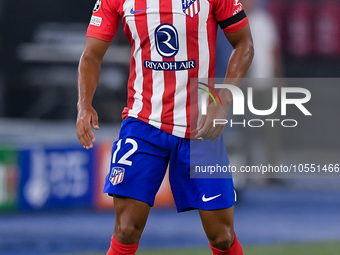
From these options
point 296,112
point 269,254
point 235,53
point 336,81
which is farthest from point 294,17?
point 235,53

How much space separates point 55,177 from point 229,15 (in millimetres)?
3394

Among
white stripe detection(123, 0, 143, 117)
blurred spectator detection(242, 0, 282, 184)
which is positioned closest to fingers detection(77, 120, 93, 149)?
white stripe detection(123, 0, 143, 117)

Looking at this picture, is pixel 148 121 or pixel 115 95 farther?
pixel 115 95

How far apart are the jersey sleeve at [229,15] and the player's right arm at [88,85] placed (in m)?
0.60

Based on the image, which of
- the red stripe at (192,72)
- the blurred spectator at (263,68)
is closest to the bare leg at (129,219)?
the red stripe at (192,72)

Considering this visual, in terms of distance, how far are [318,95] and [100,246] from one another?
22.7 ft

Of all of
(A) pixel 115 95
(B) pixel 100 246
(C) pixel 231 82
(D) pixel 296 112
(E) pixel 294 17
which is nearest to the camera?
(C) pixel 231 82

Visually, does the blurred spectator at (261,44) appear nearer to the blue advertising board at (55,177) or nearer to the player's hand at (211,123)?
the blue advertising board at (55,177)

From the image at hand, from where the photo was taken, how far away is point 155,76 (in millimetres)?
2734

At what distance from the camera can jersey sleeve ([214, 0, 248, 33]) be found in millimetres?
2697

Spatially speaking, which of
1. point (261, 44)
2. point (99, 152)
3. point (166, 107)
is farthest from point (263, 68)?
point (166, 107)

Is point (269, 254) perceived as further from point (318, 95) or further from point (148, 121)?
point (318, 95)

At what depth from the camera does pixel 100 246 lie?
14.4 ft

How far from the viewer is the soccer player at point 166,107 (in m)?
2.66
